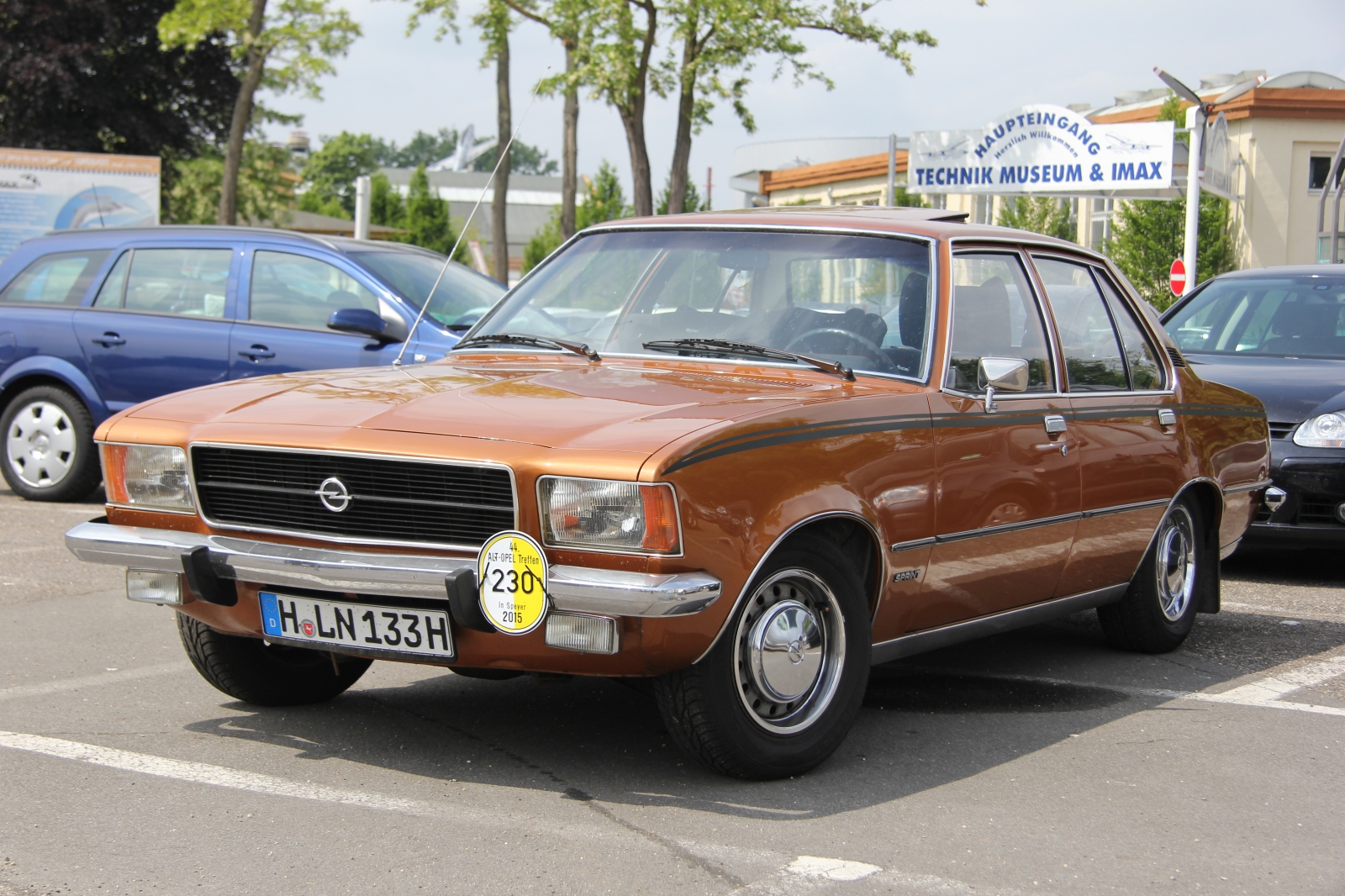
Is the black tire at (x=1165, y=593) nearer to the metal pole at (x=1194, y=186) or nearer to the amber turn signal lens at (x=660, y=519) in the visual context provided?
the amber turn signal lens at (x=660, y=519)

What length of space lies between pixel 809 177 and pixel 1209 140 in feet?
69.8

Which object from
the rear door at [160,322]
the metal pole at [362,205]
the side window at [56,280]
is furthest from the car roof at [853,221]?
the metal pole at [362,205]

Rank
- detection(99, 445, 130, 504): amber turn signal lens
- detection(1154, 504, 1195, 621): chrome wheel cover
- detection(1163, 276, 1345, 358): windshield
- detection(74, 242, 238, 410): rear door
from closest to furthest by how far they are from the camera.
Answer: detection(99, 445, 130, 504): amber turn signal lens → detection(1154, 504, 1195, 621): chrome wheel cover → detection(1163, 276, 1345, 358): windshield → detection(74, 242, 238, 410): rear door

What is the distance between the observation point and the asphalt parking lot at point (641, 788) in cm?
353

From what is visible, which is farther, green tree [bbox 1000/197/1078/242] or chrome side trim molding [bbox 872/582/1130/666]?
green tree [bbox 1000/197/1078/242]

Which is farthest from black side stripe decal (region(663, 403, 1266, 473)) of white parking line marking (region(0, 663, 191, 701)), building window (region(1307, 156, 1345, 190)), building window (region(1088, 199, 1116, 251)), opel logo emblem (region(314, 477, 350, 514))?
building window (region(1088, 199, 1116, 251))

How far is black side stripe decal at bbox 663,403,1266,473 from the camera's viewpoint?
150 inches

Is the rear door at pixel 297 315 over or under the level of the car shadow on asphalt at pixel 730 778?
over

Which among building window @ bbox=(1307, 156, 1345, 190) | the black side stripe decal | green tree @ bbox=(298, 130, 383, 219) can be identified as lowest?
the black side stripe decal

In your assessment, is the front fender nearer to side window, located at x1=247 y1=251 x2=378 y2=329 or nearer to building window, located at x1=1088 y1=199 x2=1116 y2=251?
side window, located at x1=247 y1=251 x2=378 y2=329

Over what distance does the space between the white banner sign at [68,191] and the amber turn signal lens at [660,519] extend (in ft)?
68.5

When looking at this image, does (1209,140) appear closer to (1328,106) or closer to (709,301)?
(1328,106)

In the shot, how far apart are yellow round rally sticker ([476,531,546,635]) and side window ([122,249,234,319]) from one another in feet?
21.9

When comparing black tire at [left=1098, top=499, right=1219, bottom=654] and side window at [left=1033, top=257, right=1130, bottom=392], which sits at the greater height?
side window at [left=1033, top=257, right=1130, bottom=392]
